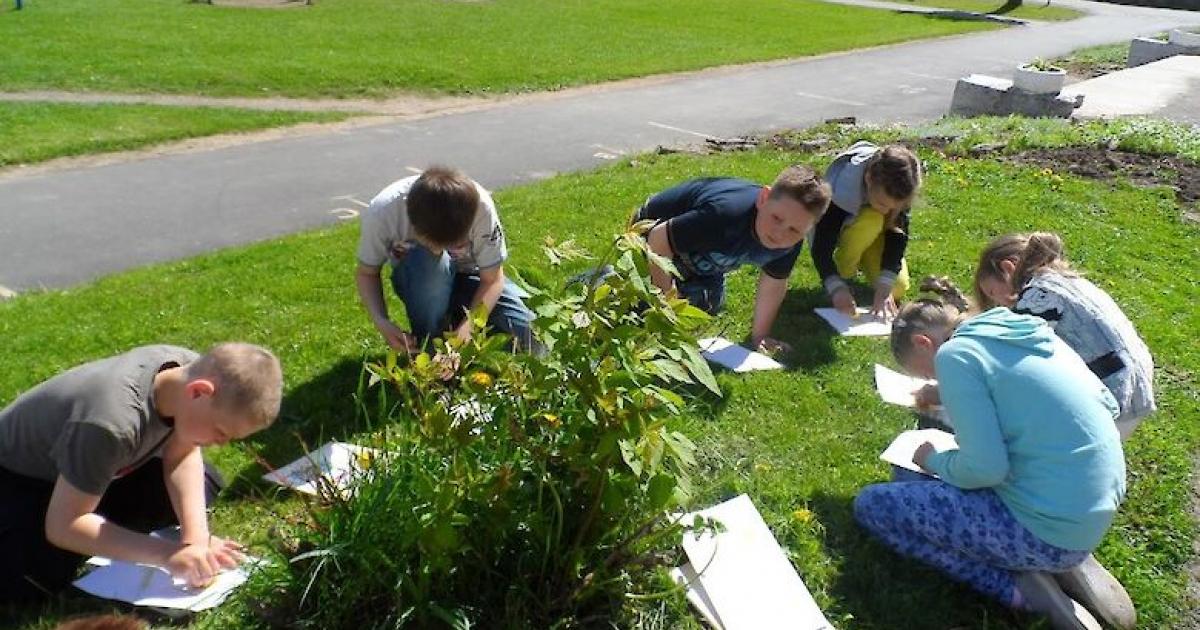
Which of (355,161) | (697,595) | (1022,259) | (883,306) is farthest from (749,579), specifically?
(355,161)

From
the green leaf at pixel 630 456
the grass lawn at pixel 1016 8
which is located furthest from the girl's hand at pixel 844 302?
the grass lawn at pixel 1016 8

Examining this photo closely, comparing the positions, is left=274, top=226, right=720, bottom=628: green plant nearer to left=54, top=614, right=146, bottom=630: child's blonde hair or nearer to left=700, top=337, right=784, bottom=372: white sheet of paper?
left=54, top=614, right=146, bottom=630: child's blonde hair

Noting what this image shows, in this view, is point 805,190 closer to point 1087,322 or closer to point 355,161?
point 1087,322

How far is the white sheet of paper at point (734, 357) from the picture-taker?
478 cm

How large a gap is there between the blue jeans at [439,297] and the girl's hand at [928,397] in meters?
1.74

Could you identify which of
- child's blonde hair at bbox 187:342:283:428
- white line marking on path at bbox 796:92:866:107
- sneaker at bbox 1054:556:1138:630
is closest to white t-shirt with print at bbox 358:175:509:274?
child's blonde hair at bbox 187:342:283:428

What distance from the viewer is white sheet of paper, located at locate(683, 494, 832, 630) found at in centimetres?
298

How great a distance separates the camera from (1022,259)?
3.87 metres

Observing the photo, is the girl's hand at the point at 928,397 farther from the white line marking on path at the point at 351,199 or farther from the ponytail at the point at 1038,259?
the white line marking on path at the point at 351,199

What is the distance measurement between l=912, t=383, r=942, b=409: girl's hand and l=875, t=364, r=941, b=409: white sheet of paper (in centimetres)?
6

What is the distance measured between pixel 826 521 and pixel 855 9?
29.7 metres

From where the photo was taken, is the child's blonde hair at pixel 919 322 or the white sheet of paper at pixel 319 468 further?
the child's blonde hair at pixel 919 322

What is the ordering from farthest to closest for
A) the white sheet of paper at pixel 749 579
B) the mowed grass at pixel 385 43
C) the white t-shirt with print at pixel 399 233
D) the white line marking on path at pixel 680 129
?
the mowed grass at pixel 385 43, the white line marking on path at pixel 680 129, the white t-shirt with print at pixel 399 233, the white sheet of paper at pixel 749 579

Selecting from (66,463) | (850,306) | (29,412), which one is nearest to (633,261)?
(66,463)
